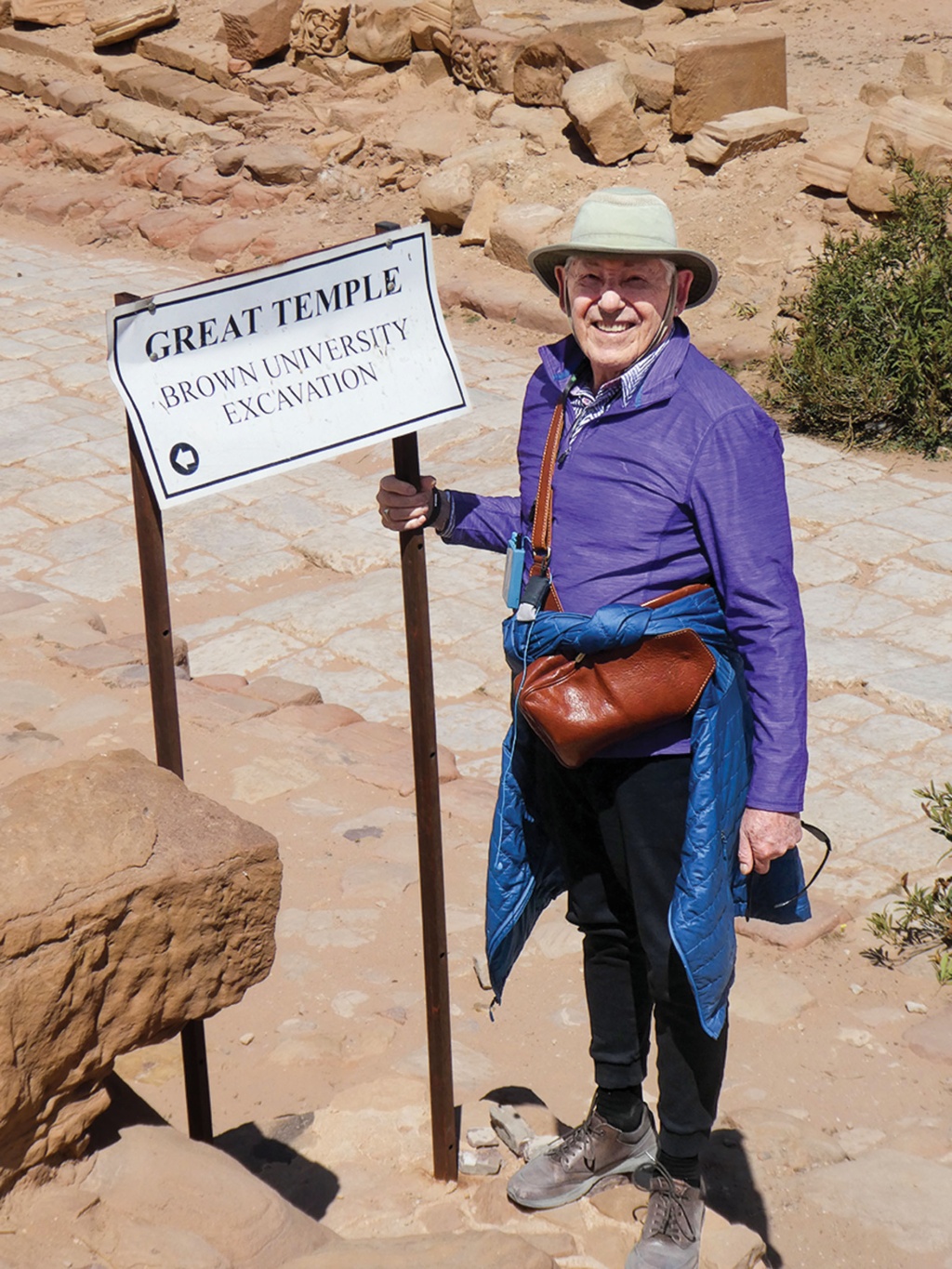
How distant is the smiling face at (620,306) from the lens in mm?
2637

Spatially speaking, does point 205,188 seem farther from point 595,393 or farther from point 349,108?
point 595,393

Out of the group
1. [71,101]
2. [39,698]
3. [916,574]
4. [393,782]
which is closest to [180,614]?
[39,698]

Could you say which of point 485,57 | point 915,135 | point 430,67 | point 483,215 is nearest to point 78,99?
point 430,67

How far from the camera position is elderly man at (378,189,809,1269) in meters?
2.59

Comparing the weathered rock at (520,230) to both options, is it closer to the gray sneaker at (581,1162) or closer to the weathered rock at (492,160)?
the weathered rock at (492,160)

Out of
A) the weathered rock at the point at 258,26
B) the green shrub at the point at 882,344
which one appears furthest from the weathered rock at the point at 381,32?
the green shrub at the point at 882,344

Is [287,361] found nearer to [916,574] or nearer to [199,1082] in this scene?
[199,1082]

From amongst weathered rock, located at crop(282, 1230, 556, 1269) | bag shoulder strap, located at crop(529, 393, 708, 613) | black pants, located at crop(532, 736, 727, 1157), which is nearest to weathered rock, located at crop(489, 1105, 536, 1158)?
black pants, located at crop(532, 736, 727, 1157)

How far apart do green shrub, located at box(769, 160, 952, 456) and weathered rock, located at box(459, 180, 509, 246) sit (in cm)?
345

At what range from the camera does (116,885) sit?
2.41m

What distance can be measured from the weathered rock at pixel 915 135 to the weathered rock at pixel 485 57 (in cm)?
377

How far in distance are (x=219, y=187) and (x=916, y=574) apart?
836cm

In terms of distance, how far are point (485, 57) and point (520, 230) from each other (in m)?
2.70

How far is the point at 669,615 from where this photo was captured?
8.63ft
